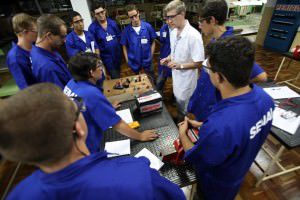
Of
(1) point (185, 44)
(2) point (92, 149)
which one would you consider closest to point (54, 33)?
(2) point (92, 149)

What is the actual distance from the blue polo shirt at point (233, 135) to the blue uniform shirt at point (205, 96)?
45 centimetres

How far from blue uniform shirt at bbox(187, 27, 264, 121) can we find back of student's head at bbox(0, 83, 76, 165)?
3.88 feet

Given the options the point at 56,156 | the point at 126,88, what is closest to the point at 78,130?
the point at 56,156

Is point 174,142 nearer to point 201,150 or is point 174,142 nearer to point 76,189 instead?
point 201,150

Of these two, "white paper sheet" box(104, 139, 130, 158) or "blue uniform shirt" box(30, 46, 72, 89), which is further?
"blue uniform shirt" box(30, 46, 72, 89)

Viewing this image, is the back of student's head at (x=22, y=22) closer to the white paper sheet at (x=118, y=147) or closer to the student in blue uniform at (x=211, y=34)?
the white paper sheet at (x=118, y=147)

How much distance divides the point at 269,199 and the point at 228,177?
1.15 metres

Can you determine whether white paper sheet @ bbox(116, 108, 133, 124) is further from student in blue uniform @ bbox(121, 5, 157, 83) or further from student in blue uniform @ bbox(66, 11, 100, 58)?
student in blue uniform @ bbox(66, 11, 100, 58)

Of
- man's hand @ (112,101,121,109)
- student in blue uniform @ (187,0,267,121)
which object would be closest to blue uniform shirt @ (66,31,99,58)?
man's hand @ (112,101,121,109)

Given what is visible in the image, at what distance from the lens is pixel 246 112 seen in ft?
2.81

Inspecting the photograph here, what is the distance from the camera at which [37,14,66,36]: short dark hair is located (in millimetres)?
1571

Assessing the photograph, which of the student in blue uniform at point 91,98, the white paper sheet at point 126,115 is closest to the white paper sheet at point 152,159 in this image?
the student in blue uniform at point 91,98

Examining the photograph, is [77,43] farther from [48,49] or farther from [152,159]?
[152,159]

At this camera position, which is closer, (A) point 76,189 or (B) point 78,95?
(A) point 76,189
